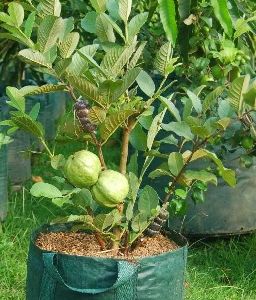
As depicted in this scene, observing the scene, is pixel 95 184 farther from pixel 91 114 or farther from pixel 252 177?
pixel 252 177

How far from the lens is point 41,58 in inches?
83.7

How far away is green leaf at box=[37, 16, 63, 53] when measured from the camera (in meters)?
2.12

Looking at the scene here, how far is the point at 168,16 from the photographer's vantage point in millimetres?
2479

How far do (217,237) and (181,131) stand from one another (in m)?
1.67

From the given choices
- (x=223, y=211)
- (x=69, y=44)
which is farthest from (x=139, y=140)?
(x=223, y=211)

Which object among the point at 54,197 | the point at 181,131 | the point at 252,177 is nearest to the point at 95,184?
the point at 54,197

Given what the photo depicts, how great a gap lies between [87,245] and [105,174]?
29cm

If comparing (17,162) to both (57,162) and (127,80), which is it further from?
(127,80)

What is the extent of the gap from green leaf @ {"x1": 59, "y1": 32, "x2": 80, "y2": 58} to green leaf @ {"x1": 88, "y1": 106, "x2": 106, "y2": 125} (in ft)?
0.62

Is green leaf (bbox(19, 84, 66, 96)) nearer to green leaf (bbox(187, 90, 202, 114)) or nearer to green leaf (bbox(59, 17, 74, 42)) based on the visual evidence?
green leaf (bbox(59, 17, 74, 42))

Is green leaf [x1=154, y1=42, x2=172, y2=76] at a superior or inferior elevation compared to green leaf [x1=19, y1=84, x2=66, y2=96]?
superior

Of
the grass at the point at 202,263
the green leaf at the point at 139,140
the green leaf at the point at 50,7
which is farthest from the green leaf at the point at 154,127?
the grass at the point at 202,263

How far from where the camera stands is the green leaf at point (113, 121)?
2.13 metres

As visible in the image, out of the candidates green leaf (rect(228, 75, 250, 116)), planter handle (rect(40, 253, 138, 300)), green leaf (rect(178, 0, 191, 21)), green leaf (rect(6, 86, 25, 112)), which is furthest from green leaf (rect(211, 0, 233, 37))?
planter handle (rect(40, 253, 138, 300))
